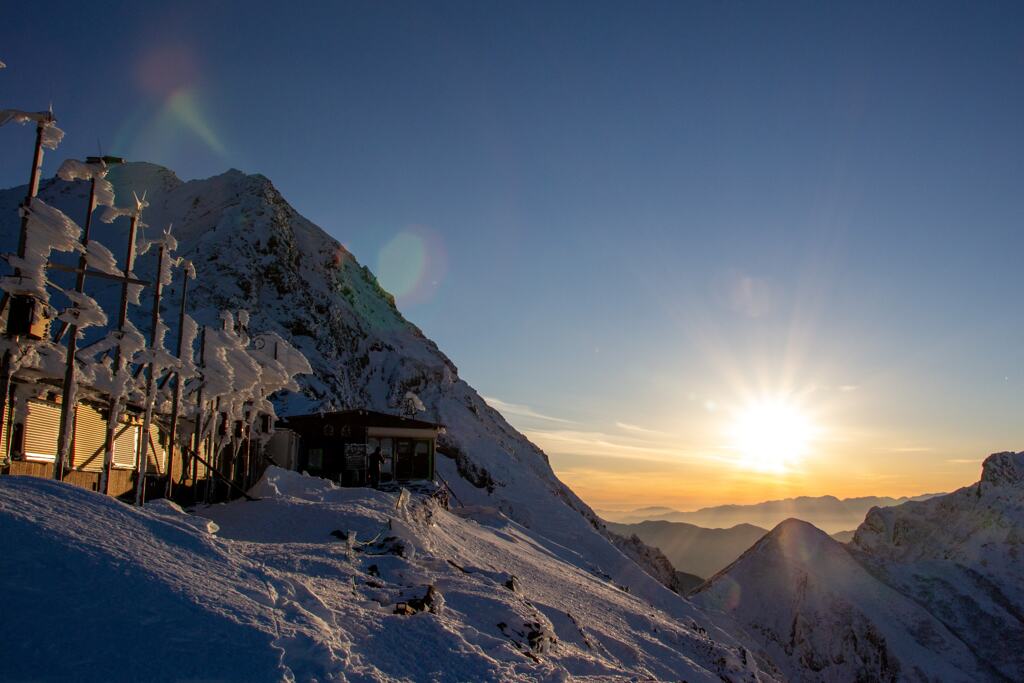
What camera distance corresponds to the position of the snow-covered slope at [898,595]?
36.2 m

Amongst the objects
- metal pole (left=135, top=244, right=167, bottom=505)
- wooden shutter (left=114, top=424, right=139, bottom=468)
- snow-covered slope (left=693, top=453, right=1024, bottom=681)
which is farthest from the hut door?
metal pole (left=135, top=244, right=167, bottom=505)

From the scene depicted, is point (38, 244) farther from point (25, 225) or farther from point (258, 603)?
point (258, 603)

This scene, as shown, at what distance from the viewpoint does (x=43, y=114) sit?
1362 cm

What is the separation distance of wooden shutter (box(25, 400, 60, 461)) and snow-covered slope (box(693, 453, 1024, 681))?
31.4 metres

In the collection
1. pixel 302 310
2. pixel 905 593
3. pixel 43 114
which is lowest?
pixel 905 593

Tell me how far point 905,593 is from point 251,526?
38393mm

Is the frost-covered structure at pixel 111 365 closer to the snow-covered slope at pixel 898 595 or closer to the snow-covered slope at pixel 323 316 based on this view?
the snow-covered slope at pixel 323 316

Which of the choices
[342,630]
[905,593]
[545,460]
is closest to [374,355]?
[545,460]

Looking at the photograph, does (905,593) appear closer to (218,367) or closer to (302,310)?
(218,367)

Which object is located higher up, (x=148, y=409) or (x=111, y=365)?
(x=111, y=365)

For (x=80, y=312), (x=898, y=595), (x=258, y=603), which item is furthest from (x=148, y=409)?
(x=898, y=595)

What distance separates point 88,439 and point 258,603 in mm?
15735

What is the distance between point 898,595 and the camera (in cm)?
3988

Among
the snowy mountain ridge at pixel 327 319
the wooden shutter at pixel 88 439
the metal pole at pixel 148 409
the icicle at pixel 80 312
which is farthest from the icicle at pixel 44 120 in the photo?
the snowy mountain ridge at pixel 327 319
